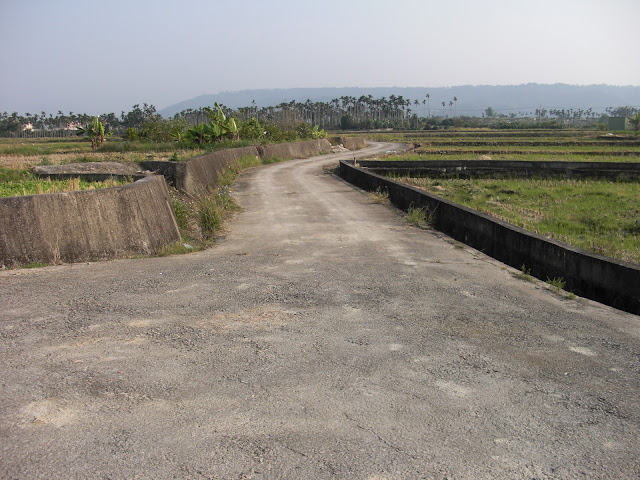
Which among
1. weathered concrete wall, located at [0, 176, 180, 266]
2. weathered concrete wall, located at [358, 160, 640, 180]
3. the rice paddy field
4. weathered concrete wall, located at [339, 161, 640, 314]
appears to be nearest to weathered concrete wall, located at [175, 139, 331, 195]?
weathered concrete wall, located at [339, 161, 640, 314]

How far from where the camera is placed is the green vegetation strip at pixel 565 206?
12640mm

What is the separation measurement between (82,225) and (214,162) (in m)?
15.3

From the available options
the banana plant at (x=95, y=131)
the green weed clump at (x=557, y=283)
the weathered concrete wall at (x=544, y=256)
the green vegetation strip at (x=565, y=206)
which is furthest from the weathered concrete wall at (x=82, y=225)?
the banana plant at (x=95, y=131)

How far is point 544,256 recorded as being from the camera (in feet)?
28.5

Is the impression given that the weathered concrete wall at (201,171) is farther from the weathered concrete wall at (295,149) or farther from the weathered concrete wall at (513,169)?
the weathered concrete wall at (295,149)

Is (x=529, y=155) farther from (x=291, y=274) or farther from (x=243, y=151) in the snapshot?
(x=291, y=274)

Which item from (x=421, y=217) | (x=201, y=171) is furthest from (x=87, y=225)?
(x=201, y=171)

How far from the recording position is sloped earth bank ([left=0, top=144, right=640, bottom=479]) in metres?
3.60

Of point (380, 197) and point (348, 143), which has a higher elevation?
point (380, 197)

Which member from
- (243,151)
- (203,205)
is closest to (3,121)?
(243,151)

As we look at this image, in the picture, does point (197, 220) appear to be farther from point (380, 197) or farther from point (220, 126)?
point (220, 126)

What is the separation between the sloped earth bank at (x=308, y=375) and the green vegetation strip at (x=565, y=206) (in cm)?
410

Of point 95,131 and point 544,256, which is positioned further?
point 95,131

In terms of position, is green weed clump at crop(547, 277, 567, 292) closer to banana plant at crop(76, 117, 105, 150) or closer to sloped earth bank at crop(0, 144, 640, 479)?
sloped earth bank at crop(0, 144, 640, 479)
